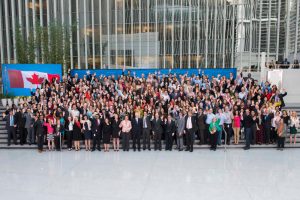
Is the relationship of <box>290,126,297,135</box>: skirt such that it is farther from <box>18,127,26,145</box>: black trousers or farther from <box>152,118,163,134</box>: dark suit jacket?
<box>18,127,26,145</box>: black trousers

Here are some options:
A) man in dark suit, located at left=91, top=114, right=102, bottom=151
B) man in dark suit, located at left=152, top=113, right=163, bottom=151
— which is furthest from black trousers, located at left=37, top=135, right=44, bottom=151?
man in dark suit, located at left=152, top=113, right=163, bottom=151

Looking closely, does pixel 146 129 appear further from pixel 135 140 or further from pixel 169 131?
pixel 169 131

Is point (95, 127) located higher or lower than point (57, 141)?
higher

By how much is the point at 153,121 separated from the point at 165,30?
22.2m

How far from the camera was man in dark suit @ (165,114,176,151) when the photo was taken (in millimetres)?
11310

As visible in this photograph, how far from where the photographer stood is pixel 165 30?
31.8 meters

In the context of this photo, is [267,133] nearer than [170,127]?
No

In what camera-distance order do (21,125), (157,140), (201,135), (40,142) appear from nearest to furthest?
(40,142) → (157,140) → (201,135) → (21,125)

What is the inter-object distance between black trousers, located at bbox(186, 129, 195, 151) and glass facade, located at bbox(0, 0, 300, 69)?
69.4 ft

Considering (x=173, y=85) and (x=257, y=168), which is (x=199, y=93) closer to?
(x=173, y=85)

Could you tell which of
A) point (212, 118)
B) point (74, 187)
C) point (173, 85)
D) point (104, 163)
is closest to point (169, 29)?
point (173, 85)

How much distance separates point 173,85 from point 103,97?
3.53 metres

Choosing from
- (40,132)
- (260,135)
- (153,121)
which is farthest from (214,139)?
(40,132)

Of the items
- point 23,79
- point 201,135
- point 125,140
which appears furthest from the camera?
point 23,79
